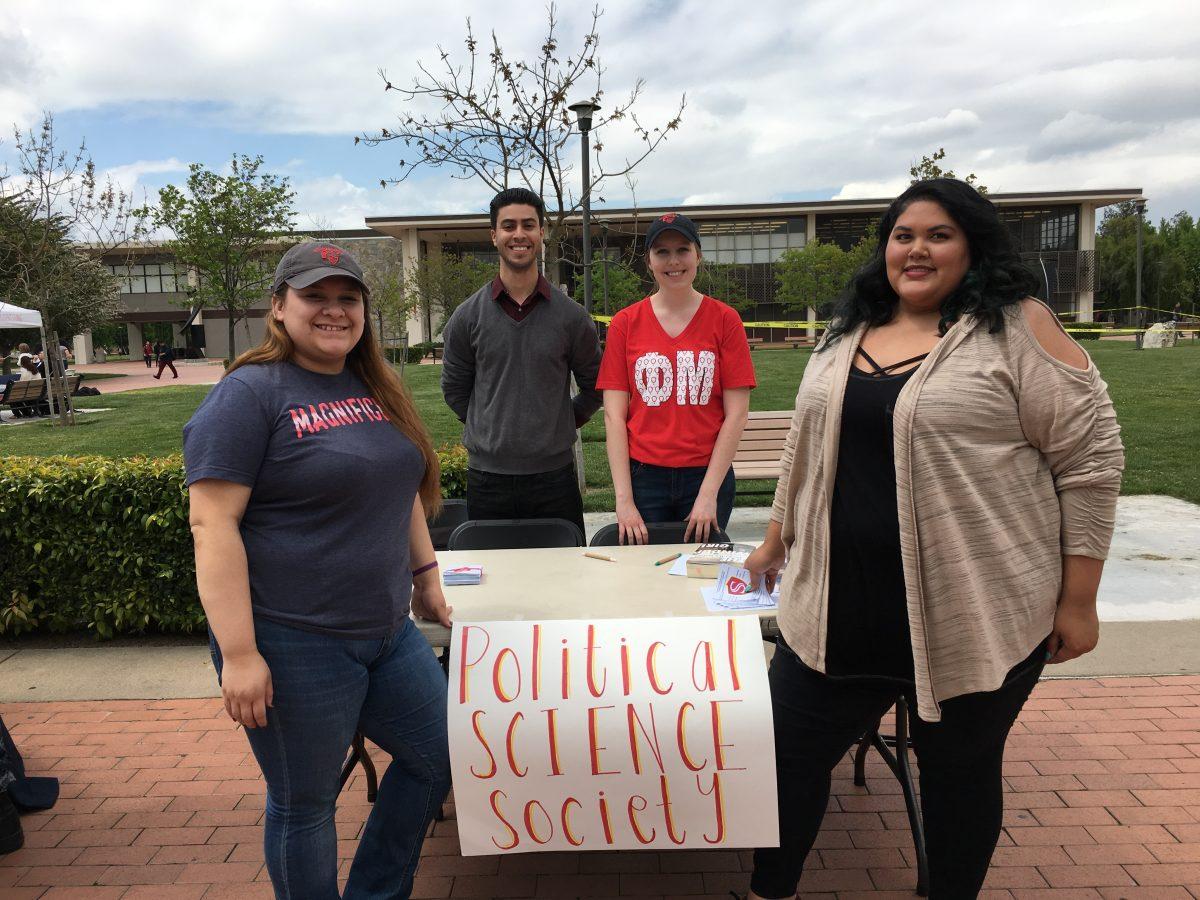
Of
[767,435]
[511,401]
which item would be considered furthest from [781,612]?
[767,435]

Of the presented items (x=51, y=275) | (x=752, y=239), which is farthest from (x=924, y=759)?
(x=752, y=239)

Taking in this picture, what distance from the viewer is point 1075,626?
1875 mm

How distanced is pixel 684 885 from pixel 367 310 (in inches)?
75.1

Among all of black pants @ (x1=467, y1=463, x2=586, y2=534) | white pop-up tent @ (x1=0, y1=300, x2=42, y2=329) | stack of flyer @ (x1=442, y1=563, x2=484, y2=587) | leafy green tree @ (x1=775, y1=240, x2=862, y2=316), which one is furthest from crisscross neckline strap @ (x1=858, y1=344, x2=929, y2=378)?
Answer: leafy green tree @ (x1=775, y1=240, x2=862, y2=316)

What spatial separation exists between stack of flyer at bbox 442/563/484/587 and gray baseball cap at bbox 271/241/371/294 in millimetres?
1105

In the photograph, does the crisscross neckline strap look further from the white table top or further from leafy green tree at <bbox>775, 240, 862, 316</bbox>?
leafy green tree at <bbox>775, 240, 862, 316</bbox>

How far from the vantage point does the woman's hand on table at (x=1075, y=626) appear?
6.12 ft

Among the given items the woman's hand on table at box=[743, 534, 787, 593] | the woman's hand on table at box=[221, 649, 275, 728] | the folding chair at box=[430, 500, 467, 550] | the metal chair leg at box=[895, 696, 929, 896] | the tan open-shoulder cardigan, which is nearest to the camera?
the tan open-shoulder cardigan

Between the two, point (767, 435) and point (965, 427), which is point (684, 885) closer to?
point (965, 427)

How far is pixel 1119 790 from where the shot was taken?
304 centimetres

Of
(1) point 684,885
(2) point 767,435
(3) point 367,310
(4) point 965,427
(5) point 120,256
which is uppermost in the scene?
(5) point 120,256

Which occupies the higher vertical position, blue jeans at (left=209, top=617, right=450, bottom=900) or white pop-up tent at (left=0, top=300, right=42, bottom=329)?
white pop-up tent at (left=0, top=300, right=42, bottom=329)

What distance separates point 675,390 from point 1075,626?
65.7 inches

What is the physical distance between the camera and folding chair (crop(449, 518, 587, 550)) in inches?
138
